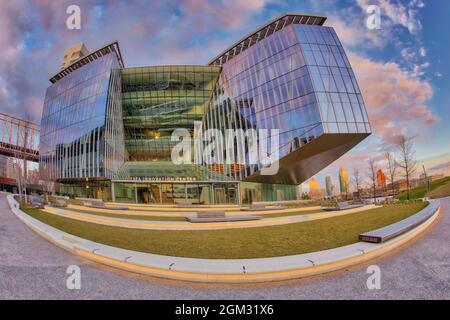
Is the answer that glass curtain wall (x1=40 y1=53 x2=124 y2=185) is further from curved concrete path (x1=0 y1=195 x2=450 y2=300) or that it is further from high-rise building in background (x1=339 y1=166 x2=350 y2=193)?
high-rise building in background (x1=339 y1=166 x2=350 y2=193)

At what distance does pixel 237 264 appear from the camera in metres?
6.14

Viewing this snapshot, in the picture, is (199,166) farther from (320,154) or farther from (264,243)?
(264,243)

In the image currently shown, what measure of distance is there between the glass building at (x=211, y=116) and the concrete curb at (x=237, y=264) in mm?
24320

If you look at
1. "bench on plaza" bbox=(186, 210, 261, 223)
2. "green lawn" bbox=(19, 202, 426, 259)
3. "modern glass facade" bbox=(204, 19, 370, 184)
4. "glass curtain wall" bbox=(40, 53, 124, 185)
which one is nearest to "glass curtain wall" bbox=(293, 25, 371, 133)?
"modern glass facade" bbox=(204, 19, 370, 184)

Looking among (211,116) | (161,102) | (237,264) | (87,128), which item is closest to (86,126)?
(87,128)

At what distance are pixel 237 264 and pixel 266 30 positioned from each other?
149 ft

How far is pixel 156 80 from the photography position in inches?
1847

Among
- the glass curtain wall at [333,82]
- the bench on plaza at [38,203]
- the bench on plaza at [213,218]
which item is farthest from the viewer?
the glass curtain wall at [333,82]

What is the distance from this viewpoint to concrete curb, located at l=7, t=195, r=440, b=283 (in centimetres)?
554

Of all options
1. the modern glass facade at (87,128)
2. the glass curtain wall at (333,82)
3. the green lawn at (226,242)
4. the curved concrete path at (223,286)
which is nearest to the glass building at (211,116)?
the glass curtain wall at (333,82)

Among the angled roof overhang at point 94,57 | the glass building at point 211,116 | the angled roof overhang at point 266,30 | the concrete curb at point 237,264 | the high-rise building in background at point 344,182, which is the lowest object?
the high-rise building in background at point 344,182

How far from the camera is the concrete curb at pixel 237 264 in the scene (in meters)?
5.54

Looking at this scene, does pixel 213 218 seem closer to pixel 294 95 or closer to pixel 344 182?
pixel 294 95

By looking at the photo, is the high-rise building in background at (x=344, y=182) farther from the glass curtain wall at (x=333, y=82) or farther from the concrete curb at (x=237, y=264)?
the concrete curb at (x=237, y=264)
